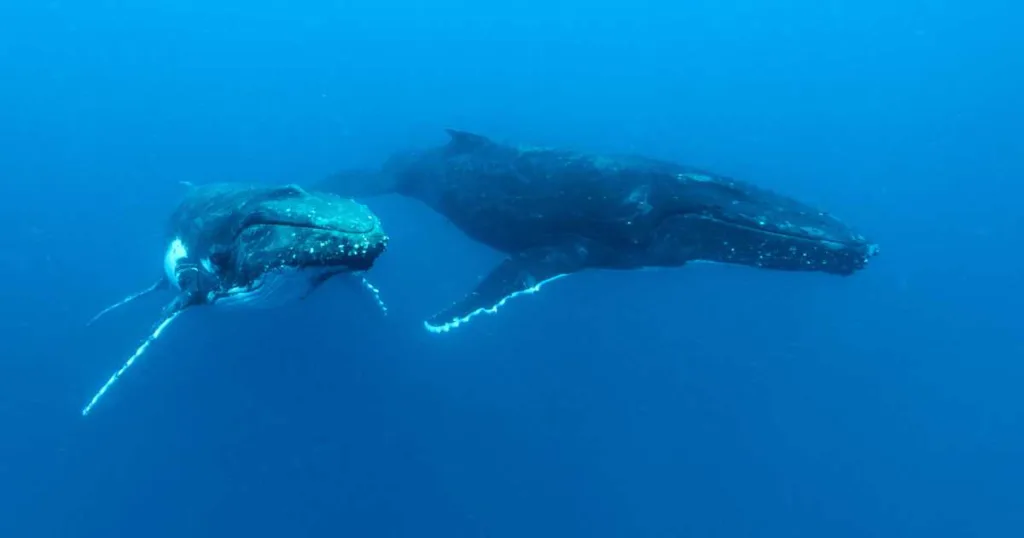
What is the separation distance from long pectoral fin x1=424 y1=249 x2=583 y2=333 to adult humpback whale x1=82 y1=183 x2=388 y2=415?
2.73 m

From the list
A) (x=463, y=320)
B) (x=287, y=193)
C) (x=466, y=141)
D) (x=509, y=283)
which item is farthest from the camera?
(x=466, y=141)

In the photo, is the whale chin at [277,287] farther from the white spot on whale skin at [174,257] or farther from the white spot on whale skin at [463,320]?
the white spot on whale skin at [463,320]

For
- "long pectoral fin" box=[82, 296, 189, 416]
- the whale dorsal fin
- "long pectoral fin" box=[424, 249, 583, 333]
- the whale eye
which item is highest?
the whale dorsal fin

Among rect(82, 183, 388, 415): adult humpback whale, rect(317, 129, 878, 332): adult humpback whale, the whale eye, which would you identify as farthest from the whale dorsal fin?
the whale eye

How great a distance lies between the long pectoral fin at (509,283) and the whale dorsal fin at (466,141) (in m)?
3.49

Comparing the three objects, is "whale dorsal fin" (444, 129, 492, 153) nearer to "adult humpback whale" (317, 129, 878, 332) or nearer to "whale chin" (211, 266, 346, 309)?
"adult humpback whale" (317, 129, 878, 332)

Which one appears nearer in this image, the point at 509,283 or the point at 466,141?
the point at 509,283

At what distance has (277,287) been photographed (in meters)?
9.47

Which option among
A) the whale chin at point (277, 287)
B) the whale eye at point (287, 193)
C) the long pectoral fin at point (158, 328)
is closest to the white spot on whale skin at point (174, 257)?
the long pectoral fin at point (158, 328)

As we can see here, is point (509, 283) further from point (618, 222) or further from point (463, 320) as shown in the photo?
point (618, 222)

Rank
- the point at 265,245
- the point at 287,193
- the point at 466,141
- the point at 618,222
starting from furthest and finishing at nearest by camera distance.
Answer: the point at 466,141 → the point at 618,222 → the point at 287,193 → the point at 265,245

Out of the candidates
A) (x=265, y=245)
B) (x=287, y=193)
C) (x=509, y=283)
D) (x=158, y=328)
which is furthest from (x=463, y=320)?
(x=158, y=328)

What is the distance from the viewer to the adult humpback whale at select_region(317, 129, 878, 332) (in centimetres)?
Answer: 1108

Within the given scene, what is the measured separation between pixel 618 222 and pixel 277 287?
6.12 m
